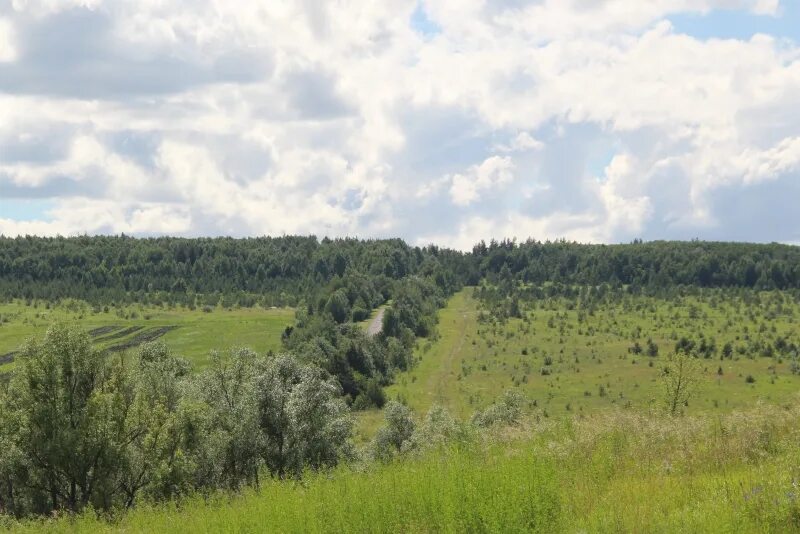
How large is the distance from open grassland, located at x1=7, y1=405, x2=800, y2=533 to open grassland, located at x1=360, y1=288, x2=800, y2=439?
59.5 meters

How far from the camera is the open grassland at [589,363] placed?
10694 centimetres

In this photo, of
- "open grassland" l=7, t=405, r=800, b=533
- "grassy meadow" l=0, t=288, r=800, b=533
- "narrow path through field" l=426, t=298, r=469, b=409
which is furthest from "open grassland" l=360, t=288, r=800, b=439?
"open grassland" l=7, t=405, r=800, b=533

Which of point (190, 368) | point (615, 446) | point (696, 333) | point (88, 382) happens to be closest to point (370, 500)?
point (615, 446)

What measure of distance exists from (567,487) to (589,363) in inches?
5109

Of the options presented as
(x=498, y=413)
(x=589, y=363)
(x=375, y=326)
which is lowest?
(x=589, y=363)

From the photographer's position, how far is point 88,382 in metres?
31.2

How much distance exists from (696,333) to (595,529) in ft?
553

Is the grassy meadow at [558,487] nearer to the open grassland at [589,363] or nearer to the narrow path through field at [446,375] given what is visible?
the open grassland at [589,363]

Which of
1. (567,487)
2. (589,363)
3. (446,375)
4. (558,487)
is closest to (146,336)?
(446,375)

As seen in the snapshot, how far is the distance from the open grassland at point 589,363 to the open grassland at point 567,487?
59523 mm

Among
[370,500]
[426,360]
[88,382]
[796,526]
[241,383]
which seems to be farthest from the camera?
[426,360]

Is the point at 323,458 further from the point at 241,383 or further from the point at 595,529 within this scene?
the point at 595,529

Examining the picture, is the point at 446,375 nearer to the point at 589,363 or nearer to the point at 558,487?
the point at 589,363

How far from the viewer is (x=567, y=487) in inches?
635
